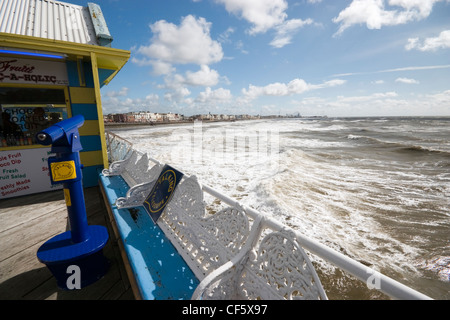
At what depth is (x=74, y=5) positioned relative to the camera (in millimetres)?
6023

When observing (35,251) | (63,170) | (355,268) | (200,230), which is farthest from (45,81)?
(355,268)

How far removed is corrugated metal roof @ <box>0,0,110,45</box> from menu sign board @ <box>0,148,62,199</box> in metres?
2.68

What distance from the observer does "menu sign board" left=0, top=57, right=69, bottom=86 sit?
4730 millimetres

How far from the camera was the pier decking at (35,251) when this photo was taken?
7.50 feet

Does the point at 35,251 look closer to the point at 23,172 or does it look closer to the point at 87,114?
the point at 23,172

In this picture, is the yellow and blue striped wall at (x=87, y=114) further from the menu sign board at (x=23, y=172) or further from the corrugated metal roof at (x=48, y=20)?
the menu sign board at (x=23, y=172)

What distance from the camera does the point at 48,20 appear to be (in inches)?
208

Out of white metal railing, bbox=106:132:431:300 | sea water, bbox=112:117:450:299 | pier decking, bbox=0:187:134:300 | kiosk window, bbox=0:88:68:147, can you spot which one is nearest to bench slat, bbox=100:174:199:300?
pier decking, bbox=0:187:134:300

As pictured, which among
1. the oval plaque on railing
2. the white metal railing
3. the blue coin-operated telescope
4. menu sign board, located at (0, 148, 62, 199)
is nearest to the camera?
the white metal railing

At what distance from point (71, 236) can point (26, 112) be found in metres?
5.20

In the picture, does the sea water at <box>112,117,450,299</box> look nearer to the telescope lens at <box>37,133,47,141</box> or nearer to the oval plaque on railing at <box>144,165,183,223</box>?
the oval plaque on railing at <box>144,165,183,223</box>

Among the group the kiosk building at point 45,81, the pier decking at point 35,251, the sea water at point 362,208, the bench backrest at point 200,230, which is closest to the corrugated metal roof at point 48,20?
the kiosk building at point 45,81

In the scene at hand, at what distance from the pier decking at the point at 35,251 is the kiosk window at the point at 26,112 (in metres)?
1.52
